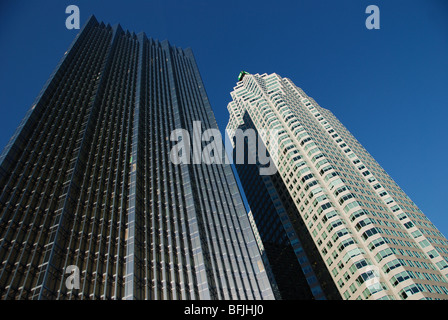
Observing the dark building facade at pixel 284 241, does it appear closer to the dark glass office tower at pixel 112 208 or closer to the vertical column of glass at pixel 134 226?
the dark glass office tower at pixel 112 208

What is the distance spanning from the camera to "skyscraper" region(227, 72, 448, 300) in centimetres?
7275

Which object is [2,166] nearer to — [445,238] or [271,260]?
[271,260]

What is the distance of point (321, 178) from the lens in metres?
96.1

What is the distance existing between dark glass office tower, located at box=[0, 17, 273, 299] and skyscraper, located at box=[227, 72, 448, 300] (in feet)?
74.0

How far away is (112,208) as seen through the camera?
6800 centimetres

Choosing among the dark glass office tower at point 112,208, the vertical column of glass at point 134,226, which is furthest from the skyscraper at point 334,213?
the vertical column of glass at point 134,226

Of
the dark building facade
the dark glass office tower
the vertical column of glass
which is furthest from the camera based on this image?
the dark building facade

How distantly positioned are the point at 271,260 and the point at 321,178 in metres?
31.5

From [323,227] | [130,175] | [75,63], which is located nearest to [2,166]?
[130,175]

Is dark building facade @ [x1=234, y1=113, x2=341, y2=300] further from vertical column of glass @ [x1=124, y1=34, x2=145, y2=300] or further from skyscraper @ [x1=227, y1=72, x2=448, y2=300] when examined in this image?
vertical column of glass @ [x1=124, y1=34, x2=145, y2=300]

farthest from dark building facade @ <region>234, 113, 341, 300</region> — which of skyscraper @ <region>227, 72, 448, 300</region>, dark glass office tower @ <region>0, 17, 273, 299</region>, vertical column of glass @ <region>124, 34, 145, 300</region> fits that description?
vertical column of glass @ <region>124, 34, 145, 300</region>

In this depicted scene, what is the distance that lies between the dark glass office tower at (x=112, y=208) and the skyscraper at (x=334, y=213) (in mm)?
22551

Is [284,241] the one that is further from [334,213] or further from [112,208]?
[112,208]

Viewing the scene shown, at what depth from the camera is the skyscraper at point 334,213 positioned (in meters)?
72.8
